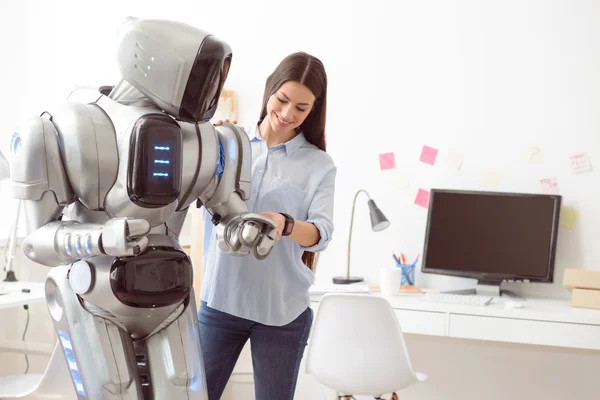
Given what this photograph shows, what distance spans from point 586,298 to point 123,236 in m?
2.10

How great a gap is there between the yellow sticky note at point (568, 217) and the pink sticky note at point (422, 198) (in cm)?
55

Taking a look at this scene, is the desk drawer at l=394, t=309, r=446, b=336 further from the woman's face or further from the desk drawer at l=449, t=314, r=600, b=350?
the woman's face

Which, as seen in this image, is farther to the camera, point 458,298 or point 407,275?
point 407,275

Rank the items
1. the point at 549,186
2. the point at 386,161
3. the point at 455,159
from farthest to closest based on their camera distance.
Answer: the point at 386,161 < the point at 455,159 < the point at 549,186

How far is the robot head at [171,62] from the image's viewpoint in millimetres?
1318

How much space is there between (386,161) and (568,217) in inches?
31.4

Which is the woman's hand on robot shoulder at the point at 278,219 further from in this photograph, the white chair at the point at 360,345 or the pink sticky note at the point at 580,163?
the pink sticky note at the point at 580,163

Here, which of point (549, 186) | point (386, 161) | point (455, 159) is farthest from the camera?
point (386, 161)

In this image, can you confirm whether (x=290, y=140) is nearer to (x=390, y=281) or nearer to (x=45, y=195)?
(x=45, y=195)

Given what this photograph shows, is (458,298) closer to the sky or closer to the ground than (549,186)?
closer to the ground

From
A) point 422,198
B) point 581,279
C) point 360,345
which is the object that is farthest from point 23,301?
point 581,279

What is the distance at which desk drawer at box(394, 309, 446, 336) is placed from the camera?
110 inches

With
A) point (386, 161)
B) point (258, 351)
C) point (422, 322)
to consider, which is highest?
point (386, 161)

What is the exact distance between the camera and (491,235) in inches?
121
